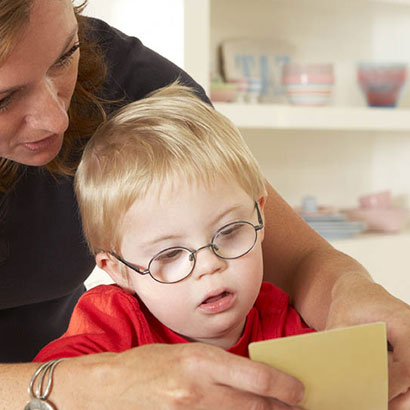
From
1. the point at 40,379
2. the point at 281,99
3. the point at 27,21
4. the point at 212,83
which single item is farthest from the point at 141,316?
the point at 281,99

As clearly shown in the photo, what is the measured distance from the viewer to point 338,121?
3.21 m

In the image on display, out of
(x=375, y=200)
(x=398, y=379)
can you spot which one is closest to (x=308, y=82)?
(x=375, y=200)

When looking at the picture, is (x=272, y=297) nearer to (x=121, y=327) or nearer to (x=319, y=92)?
(x=121, y=327)

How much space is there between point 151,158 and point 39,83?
0.68 ft

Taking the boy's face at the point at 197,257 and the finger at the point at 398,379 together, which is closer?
the finger at the point at 398,379

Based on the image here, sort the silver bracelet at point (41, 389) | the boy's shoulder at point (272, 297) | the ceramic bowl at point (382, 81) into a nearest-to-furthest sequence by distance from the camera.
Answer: the silver bracelet at point (41, 389)
the boy's shoulder at point (272, 297)
the ceramic bowl at point (382, 81)

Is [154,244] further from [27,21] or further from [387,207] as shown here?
[387,207]

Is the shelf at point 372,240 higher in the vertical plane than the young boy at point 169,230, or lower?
lower

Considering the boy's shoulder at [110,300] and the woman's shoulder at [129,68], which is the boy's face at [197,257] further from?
the woman's shoulder at [129,68]

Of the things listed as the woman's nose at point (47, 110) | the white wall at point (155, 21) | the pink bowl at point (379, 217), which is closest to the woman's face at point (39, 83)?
the woman's nose at point (47, 110)

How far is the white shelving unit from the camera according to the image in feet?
10.6

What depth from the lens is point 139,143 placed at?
1181mm

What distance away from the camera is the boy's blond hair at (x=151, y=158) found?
1.14 meters

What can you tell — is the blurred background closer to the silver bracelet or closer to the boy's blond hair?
the boy's blond hair
